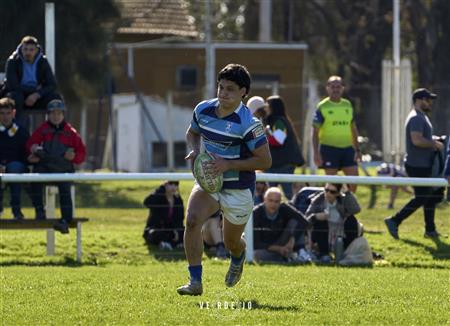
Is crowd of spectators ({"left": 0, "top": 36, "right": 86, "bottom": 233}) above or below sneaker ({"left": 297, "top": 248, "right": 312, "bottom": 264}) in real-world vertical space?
above

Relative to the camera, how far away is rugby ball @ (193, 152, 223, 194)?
31.2 feet

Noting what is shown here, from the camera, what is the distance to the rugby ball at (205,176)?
9.52 metres

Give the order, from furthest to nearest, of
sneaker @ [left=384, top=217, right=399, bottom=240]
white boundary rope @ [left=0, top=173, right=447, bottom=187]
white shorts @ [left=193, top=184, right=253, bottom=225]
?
sneaker @ [left=384, top=217, right=399, bottom=240] → white boundary rope @ [left=0, top=173, right=447, bottom=187] → white shorts @ [left=193, top=184, right=253, bottom=225]

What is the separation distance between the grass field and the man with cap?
0.91 feet

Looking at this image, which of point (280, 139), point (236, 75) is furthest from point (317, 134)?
point (236, 75)

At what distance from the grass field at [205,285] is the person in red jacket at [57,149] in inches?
33.3

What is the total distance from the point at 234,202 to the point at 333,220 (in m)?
5.80

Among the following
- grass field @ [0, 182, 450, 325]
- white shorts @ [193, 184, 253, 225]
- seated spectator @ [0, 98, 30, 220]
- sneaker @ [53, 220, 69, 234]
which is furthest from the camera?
seated spectator @ [0, 98, 30, 220]

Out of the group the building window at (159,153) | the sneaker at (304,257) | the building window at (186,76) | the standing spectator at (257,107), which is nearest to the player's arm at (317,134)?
the standing spectator at (257,107)

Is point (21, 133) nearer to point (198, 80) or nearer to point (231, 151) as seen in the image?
point (231, 151)

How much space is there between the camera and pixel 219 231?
51.4 ft

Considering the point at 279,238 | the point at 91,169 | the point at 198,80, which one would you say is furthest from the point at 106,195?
the point at 198,80

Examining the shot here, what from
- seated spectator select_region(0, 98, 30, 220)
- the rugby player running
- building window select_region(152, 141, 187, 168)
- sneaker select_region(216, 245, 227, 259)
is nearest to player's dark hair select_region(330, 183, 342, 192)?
sneaker select_region(216, 245, 227, 259)

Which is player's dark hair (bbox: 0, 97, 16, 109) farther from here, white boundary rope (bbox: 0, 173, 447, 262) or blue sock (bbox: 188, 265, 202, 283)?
blue sock (bbox: 188, 265, 202, 283)
